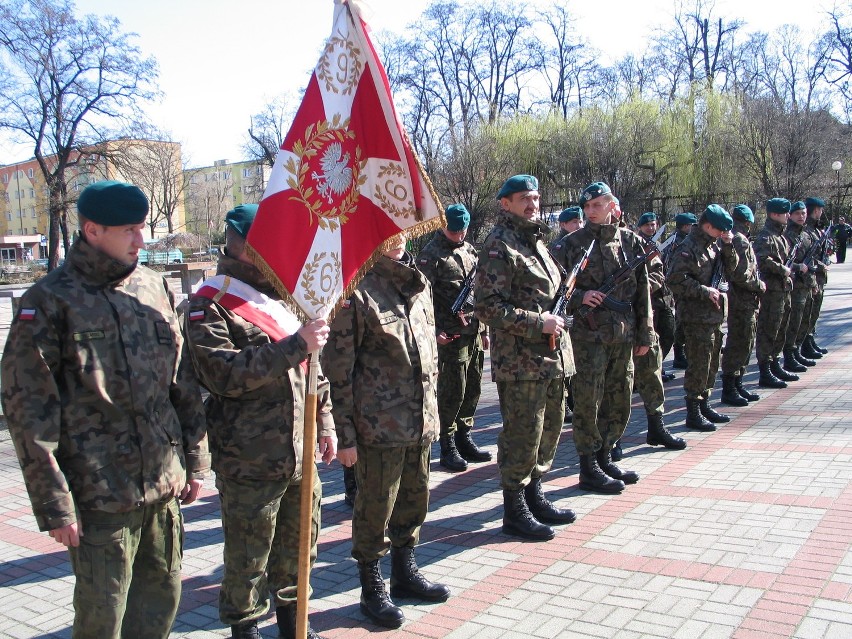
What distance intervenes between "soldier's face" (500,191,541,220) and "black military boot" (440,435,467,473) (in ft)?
8.14

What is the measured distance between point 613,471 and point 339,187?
362 centimetres

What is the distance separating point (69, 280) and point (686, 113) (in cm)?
3107

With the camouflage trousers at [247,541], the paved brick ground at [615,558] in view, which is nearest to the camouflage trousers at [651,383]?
the paved brick ground at [615,558]

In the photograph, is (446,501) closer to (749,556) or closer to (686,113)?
(749,556)

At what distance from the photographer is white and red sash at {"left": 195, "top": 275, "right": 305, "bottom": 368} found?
3336mm

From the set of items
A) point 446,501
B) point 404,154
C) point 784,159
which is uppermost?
point 784,159

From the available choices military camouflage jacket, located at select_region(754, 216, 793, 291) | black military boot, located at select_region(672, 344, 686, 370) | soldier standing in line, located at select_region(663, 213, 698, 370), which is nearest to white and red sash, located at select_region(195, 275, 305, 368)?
military camouflage jacket, located at select_region(754, 216, 793, 291)

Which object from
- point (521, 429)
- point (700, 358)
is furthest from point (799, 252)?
point (521, 429)

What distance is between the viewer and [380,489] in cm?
394

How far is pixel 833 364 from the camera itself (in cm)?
1081

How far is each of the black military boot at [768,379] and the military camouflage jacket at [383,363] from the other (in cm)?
696

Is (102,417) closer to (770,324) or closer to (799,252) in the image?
(770,324)

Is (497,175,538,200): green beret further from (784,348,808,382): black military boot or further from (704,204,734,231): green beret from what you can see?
(784,348,808,382): black military boot

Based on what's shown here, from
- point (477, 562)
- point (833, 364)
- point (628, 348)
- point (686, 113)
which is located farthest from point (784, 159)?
point (477, 562)
